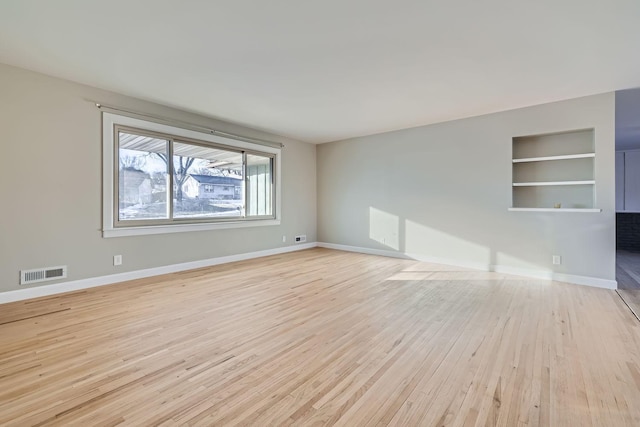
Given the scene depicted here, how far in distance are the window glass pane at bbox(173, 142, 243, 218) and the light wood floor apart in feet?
5.24

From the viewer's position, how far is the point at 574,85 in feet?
11.4

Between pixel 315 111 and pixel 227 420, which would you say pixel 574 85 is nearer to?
pixel 315 111

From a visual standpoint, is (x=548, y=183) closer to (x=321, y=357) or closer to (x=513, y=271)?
(x=513, y=271)

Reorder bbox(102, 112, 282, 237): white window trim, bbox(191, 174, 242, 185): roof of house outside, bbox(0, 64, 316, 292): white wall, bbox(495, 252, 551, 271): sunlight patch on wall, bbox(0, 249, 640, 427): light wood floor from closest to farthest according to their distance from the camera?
bbox(0, 249, 640, 427): light wood floor
bbox(0, 64, 316, 292): white wall
bbox(102, 112, 282, 237): white window trim
bbox(495, 252, 551, 271): sunlight patch on wall
bbox(191, 174, 242, 185): roof of house outside

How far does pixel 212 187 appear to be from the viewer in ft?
16.6

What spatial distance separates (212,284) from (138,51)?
8.91 feet

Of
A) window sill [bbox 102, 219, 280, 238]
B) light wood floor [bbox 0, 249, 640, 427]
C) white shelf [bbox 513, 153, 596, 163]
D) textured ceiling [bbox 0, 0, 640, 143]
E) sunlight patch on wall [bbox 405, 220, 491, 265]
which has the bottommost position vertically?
light wood floor [bbox 0, 249, 640, 427]

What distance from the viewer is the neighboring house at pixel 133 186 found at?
3943mm

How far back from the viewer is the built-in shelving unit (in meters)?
4.04

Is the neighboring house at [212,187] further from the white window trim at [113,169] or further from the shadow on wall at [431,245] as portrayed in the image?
the shadow on wall at [431,245]

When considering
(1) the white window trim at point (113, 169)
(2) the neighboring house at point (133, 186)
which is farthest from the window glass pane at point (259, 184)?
(2) the neighboring house at point (133, 186)

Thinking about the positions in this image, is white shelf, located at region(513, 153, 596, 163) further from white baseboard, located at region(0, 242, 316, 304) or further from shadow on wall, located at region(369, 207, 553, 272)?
white baseboard, located at region(0, 242, 316, 304)

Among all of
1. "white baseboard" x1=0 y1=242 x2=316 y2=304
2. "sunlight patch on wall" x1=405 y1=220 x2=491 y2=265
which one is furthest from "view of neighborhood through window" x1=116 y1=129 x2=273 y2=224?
"sunlight patch on wall" x1=405 y1=220 x2=491 y2=265

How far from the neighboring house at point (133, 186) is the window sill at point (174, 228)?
0.38 meters
